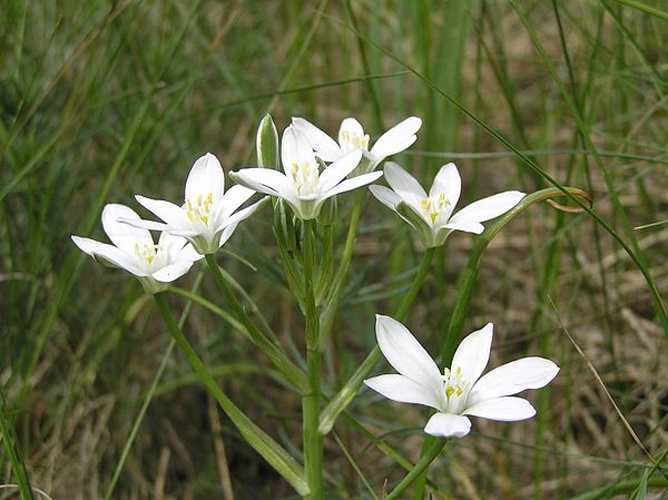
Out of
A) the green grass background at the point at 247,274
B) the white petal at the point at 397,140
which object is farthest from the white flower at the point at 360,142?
the green grass background at the point at 247,274

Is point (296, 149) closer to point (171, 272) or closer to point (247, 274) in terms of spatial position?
point (171, 272)

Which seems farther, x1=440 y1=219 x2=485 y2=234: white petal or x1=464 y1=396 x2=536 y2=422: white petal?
x1=440 y1=219 x2=485 y2=234: white petal

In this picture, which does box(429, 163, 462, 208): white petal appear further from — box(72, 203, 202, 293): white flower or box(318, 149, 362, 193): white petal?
box(72, 203, 202, 293): white flower

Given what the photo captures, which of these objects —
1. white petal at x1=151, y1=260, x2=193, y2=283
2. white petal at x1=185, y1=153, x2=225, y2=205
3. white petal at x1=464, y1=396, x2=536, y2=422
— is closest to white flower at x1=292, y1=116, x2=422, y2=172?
white petal at x1=185, y1=153, x2=225, y2=205

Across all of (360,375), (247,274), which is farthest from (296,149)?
(247,274)

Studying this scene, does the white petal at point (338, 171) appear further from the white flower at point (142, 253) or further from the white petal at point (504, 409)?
the white petal at point (504, 409)

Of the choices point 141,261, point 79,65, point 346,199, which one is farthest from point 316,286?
point 79,65
